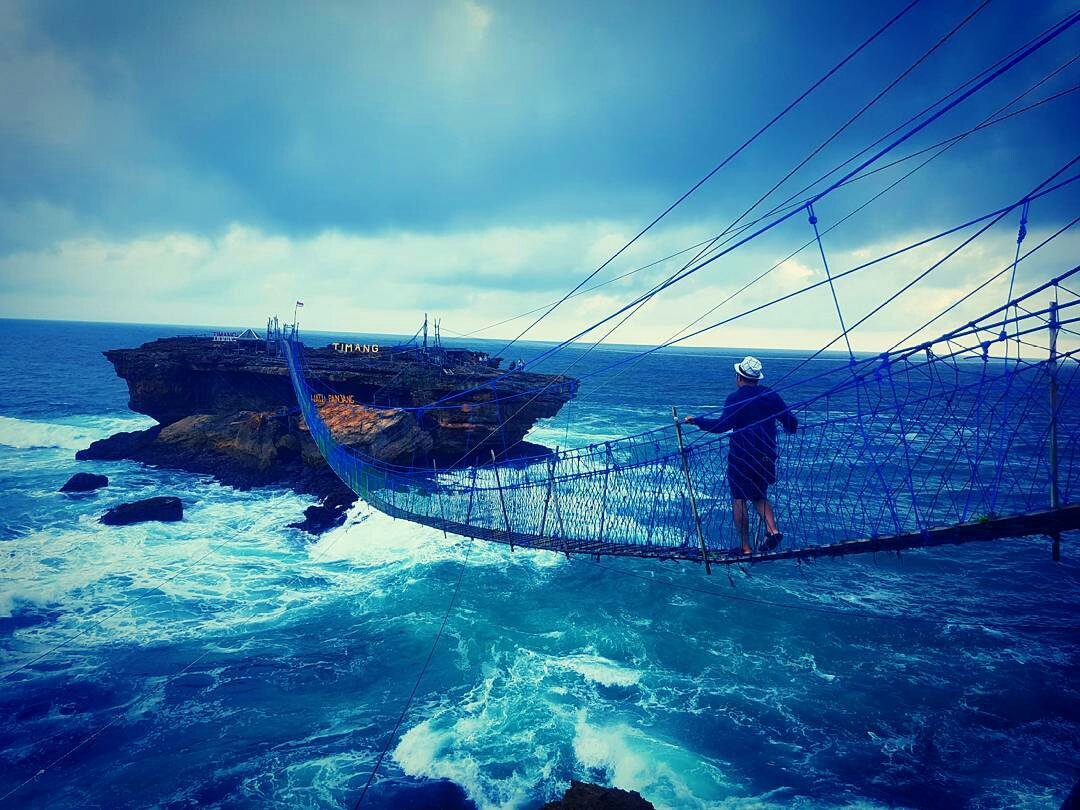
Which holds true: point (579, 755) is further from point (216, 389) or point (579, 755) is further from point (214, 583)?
point (216, 389)

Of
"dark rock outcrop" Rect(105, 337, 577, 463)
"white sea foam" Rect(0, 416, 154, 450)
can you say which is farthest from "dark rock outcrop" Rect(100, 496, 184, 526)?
"white sea foam" Rect(0, 416, 154, 450)

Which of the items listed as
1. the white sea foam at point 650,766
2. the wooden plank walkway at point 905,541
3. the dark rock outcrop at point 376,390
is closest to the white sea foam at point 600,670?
the white sea foam at point 650,766

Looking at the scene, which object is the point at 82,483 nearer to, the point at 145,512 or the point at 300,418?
the point at 145,512

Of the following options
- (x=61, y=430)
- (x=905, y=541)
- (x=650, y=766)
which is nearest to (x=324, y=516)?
(x=650, y=766)

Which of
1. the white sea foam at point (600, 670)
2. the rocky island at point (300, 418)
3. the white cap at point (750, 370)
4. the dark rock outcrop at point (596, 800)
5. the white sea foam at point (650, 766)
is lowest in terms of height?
the white sea foam at point (650, 766)

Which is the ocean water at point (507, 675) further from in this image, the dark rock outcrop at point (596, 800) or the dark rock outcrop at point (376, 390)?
the dark rock outcrop at point (376, 390)
